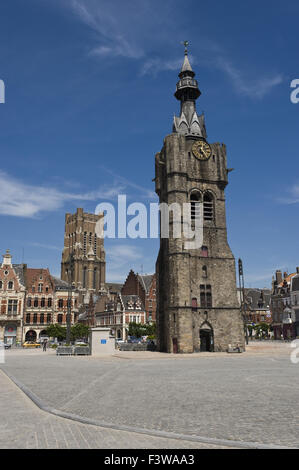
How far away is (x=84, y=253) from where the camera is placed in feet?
379

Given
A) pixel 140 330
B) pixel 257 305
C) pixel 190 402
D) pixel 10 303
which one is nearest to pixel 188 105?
pixel 140 330

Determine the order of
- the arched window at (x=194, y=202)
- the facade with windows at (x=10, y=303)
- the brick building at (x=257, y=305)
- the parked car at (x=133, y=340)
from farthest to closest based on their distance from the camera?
the brick building at (x=257, y=305), the facade with windows at (x=10, y=303), the parked car at (x=133, y=340), the arched window at (x=194, y=202)

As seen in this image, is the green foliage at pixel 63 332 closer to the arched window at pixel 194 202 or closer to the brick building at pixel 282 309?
the arched window at pixel 194 202

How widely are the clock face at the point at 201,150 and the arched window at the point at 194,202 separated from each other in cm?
431

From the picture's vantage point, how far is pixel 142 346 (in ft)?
144

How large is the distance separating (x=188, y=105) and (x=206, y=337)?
2873cm

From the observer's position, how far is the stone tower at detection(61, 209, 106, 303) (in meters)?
111

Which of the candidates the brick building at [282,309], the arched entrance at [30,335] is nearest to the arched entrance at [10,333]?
the arched entrance at [30,335]

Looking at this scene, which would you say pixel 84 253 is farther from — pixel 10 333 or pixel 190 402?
pixel 190 402

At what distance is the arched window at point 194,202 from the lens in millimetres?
43000

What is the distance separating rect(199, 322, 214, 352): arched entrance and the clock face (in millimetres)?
18973

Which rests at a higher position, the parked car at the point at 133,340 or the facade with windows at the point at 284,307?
the facade with windows at the point at 284,307

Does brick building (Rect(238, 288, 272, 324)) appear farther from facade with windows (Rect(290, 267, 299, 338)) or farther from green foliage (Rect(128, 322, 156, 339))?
green foliage (Rect(128, 322, 156, 339))

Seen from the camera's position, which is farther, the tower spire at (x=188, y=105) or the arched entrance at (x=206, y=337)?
the tower spire at (x=188, y=105)
